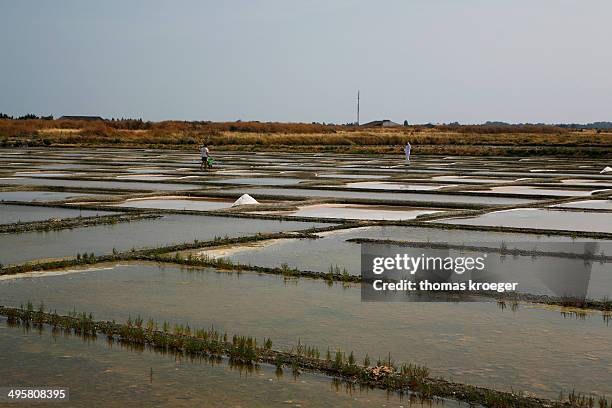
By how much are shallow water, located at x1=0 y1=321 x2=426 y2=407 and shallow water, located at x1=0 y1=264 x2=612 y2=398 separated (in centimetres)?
60

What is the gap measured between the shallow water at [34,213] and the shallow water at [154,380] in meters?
7.23

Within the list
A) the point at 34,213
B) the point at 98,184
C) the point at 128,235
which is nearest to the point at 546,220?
the point at 128,235

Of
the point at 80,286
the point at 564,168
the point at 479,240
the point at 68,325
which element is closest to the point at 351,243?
the point at 479,240

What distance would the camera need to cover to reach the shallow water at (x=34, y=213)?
12.7 metres

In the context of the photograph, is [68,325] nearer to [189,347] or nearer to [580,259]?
[189,347]

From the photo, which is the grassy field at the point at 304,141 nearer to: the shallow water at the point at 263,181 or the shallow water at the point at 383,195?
the shallow water at the point at 263,181

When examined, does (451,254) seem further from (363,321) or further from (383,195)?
(383,195)

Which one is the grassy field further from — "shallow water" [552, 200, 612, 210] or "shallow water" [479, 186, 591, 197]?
"shallow water" [552, 200, 612, 210]

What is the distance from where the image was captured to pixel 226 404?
4469 mm

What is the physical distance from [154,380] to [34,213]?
9281mm

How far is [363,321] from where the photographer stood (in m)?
6.24

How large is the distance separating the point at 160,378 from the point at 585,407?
2.28 m

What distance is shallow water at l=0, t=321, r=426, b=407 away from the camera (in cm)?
453

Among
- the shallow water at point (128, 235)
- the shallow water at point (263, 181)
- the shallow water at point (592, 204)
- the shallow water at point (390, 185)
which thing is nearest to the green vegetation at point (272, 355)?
the shallow water at point (128, 235)
